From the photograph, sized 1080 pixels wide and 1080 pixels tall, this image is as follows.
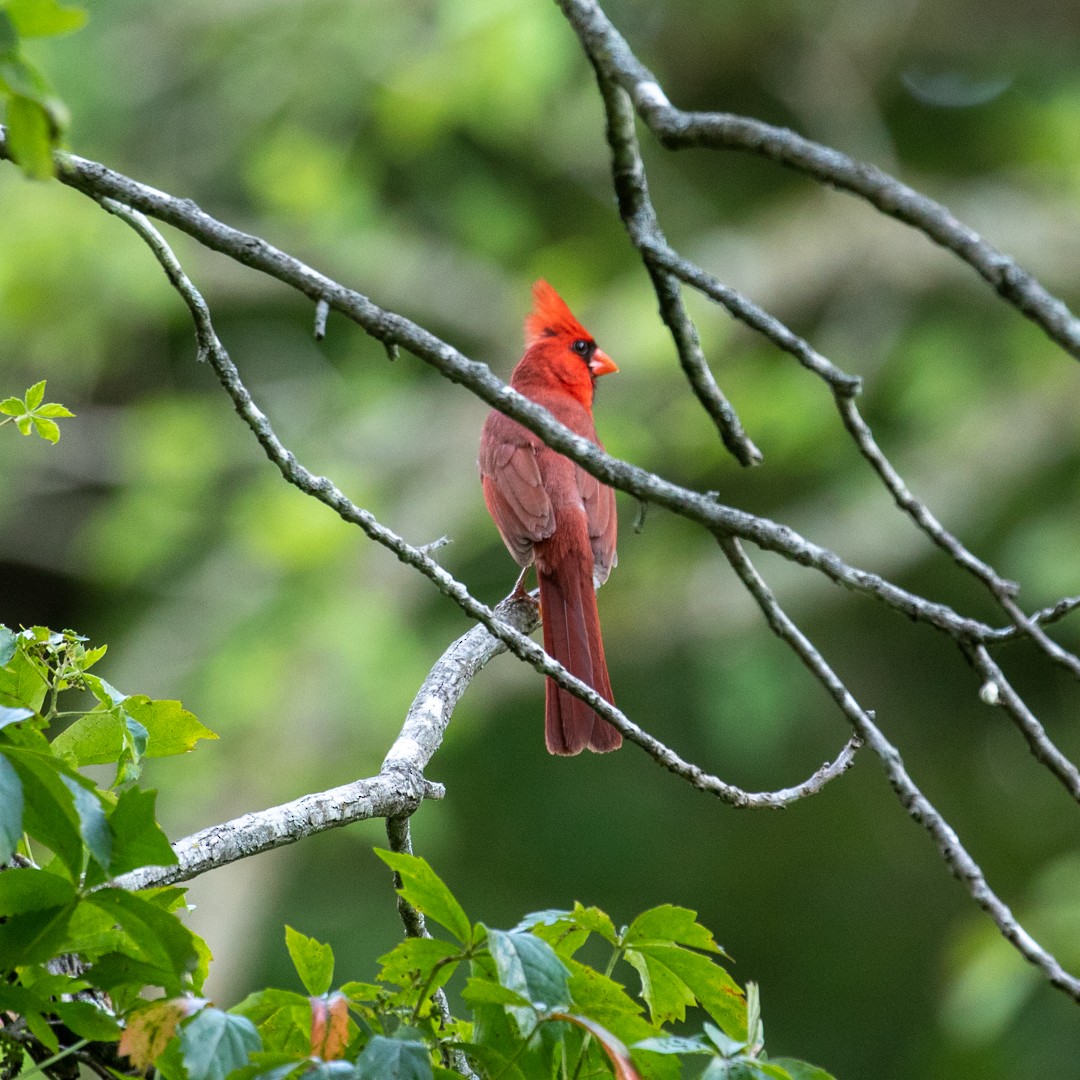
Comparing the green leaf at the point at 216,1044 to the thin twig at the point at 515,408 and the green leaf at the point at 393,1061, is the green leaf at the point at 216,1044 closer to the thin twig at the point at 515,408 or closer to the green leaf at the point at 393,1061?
the green leaf at the point at 393,1061

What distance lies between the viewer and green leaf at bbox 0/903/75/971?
1.27 m

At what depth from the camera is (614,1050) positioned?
125cm

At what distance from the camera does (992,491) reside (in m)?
8.45

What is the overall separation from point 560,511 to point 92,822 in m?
3.26

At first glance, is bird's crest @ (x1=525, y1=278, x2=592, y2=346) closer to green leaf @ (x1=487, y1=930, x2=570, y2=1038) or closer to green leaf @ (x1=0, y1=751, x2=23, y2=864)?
green leaf @ (x1=487, y1=930, x2=570, y2=1038)

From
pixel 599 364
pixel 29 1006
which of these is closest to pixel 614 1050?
pixel 29 1006

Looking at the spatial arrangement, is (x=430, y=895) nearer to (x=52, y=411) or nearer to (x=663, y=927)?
(x=663, y=927)

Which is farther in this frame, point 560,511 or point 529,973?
point 560,511

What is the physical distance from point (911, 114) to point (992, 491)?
2936mm

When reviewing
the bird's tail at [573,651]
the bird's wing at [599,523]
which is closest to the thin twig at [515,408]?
the bird's tail at [573,651]

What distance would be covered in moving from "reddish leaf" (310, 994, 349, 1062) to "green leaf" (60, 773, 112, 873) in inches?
8.5

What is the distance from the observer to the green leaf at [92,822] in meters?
1.19

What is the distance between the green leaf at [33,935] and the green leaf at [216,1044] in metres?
0.15

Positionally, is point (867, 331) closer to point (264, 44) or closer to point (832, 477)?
point (832, 477)
